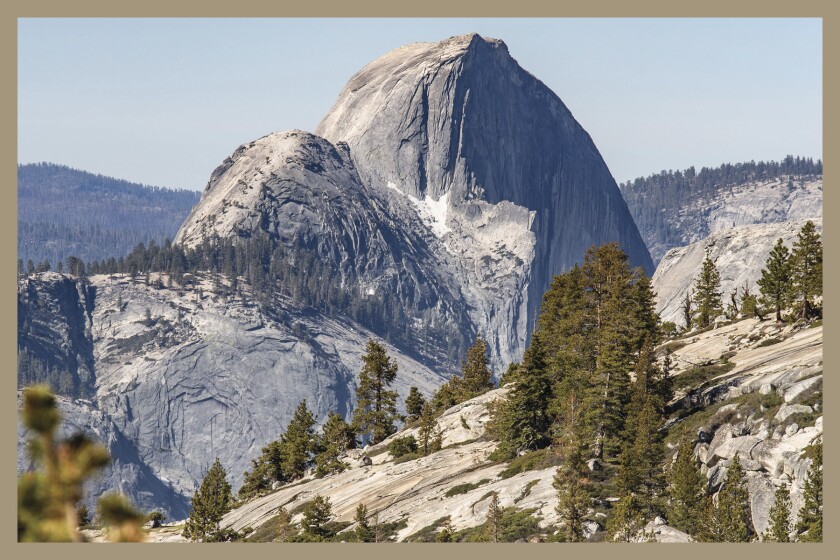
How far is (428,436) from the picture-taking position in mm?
101000

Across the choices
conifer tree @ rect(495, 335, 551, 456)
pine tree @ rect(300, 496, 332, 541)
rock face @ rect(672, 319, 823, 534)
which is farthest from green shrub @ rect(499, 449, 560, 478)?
pine tree @ rect(300, 496, 332, 541)

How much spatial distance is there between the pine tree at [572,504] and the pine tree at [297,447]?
46.4 metres

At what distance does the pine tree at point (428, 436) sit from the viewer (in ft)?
331

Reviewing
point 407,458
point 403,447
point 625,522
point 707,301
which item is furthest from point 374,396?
point 625,522

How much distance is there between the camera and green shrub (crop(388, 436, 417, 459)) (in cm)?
10444

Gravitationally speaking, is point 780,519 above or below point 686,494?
below

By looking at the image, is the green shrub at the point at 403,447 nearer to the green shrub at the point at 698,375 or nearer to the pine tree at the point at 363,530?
the green shrub at the point at 698,375

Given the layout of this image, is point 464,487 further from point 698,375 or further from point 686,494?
point 686,494

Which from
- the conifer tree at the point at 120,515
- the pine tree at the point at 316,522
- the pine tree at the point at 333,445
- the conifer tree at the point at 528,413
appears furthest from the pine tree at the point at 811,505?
the pine tree at the point at 333,445

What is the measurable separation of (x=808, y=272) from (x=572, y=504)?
34096 millimetres

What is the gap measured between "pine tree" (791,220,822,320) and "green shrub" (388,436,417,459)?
3319cm

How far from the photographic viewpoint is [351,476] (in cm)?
10119

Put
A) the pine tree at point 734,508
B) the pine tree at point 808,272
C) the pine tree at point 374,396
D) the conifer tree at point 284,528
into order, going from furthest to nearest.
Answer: the pine tree at point 374,396 < the pine tree at point 808,272 < the conifer tree at point 284,528 < the pine tree at point 734,508

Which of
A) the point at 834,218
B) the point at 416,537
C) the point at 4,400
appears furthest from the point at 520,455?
the point at 4,400
